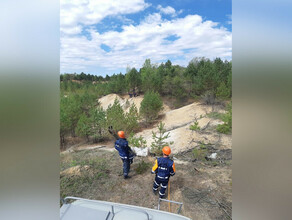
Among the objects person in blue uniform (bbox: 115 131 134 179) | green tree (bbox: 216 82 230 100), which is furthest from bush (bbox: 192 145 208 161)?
green tree (bbox: 216 82 230 100)

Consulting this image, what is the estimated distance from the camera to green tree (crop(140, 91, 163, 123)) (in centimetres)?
820

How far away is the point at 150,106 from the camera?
27.0ft

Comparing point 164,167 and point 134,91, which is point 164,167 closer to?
point 164,167

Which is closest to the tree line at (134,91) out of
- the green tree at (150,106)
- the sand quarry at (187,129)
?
the green tree at (150,106)

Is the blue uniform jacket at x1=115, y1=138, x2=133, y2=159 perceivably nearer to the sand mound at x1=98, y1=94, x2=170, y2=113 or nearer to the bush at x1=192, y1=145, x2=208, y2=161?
the bush at x1=192, y1=145, x2=208, y2=161

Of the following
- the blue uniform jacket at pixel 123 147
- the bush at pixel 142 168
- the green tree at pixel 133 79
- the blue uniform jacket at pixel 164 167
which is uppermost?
the green tree at pixel 133 79

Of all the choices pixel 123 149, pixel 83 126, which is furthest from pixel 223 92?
pixel 83 126

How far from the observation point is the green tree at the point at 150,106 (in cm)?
820

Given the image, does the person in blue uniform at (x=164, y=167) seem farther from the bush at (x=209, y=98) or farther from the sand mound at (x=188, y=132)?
the bush at (x=209, y=98)
